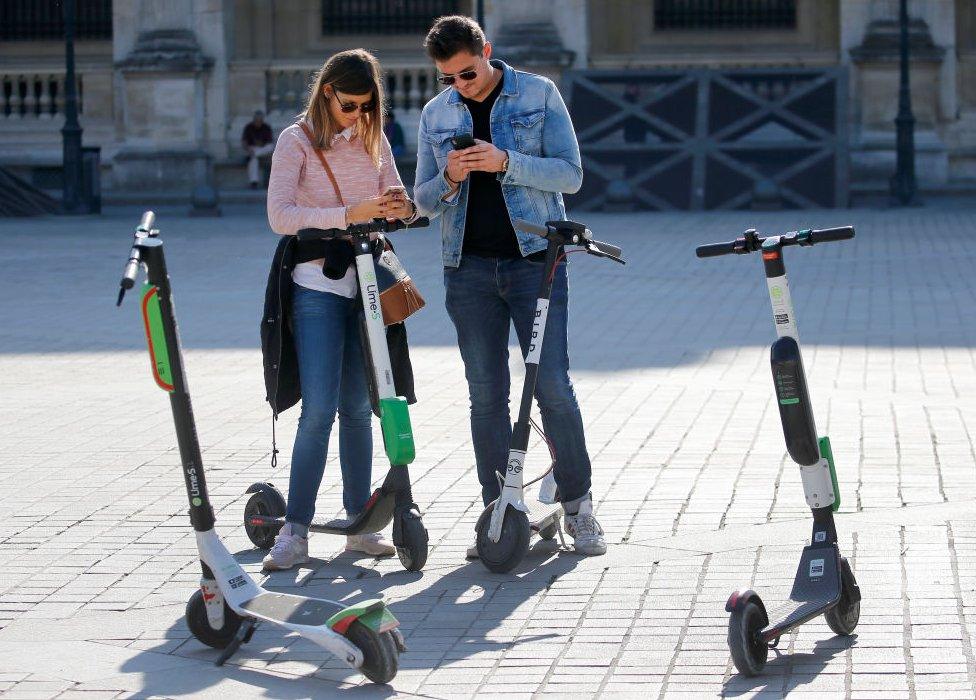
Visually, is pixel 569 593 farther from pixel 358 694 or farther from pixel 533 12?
pixel 533 12

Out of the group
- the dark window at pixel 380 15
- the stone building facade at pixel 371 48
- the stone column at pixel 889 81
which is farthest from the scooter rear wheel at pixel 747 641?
the dark window at pixel 380 15

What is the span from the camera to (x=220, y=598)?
4.99 metres

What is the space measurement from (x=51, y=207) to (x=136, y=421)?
1907 centimetres

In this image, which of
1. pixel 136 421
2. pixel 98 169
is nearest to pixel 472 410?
pixel 136 421

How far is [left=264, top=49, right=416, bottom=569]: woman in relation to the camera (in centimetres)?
595

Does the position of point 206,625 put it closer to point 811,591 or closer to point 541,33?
point 811,591

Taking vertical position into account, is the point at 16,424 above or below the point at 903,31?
below

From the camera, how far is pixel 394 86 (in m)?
30.4

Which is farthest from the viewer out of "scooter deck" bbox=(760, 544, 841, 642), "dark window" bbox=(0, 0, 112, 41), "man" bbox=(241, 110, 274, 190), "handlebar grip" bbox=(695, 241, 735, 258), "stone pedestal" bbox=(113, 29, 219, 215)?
"dark window" bbox=(0, 0, 112, 41)

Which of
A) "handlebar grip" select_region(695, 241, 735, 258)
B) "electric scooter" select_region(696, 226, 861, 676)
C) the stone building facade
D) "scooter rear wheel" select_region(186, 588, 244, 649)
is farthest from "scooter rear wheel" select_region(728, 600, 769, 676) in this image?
the stone building facade

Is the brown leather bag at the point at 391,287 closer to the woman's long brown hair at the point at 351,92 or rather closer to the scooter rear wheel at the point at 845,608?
the woman's long brown hair at the point at 351,92

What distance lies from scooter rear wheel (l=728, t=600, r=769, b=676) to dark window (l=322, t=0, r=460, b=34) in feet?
89.2

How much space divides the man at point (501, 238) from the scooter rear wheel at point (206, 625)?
4.28 feet

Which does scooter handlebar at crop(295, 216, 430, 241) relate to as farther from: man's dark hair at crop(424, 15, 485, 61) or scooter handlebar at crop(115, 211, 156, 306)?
scooter handlebar at crop(115, 211, 156, 306)
